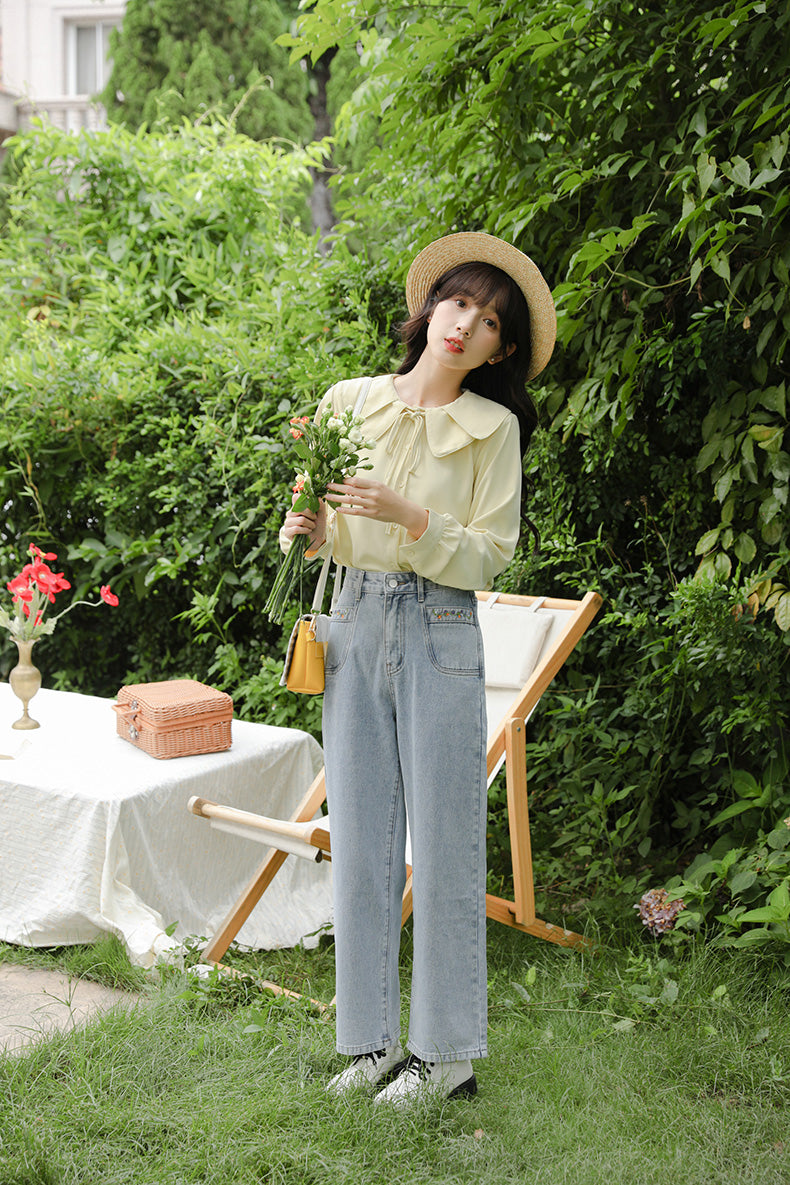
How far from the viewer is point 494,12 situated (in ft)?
9.75

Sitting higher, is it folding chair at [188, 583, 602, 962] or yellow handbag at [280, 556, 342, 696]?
yellow handbag at [280, 556, 342, 696]

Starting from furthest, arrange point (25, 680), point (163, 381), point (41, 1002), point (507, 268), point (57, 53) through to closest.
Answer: point (57, 53) → point (163, 381) → point (25, 680) → point (41, 1002) → point (507, 268)

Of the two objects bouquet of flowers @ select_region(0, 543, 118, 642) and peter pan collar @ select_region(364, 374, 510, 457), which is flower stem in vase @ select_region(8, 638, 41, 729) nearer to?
bouquet of flowers @ select_region(0, 543, 118, 642)

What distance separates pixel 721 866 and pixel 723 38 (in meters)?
2.17

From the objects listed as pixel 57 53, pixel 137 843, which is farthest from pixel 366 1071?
pixel 57 53

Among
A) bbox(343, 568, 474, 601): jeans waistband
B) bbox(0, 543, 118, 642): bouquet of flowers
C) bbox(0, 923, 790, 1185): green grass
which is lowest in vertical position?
bbox(0, 923, 790, 1185): green grass

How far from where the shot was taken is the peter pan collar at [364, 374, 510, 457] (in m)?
2.20

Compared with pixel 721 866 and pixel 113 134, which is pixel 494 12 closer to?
pixel 721 866

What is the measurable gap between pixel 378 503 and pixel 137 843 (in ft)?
4.60

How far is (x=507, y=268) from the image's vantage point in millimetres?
2252

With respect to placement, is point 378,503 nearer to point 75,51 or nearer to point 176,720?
point 176,720

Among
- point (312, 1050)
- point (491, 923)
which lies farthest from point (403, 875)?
point (491, 923)

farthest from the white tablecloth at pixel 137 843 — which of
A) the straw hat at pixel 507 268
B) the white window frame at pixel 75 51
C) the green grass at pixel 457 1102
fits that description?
the white window frame at pixel 75 51

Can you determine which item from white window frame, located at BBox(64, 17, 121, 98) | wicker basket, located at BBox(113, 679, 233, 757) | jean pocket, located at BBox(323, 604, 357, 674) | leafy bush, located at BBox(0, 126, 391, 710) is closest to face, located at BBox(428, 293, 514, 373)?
jean pocket, located at BBox(323, 604, 357, 674)
